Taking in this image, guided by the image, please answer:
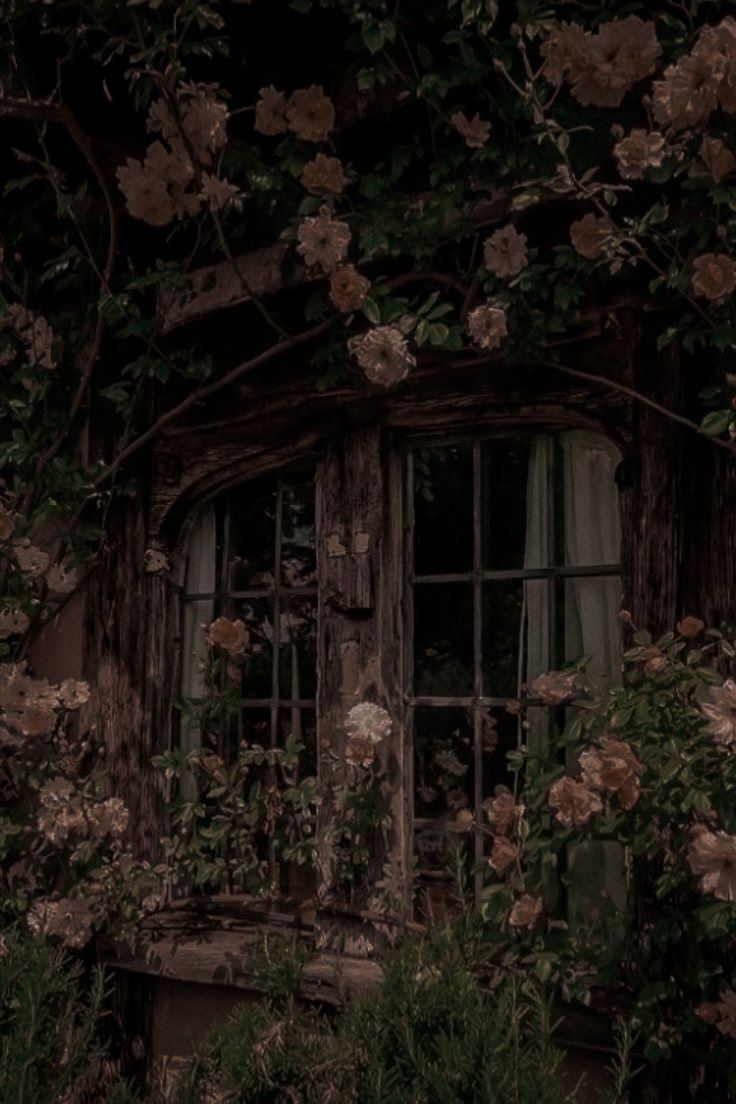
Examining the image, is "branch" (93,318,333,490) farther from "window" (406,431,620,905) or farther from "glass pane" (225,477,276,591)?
"window" (406,431,620,905)

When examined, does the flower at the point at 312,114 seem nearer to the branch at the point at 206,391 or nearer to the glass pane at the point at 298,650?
the branch at the point at 206,391

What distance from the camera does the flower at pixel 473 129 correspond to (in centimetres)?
313

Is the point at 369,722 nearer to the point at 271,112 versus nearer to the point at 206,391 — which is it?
the point at 206,391

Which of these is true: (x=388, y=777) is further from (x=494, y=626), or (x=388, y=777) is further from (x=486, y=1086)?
(x=486, y=1086)

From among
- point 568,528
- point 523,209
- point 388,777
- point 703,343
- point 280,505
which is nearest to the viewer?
point 703,343

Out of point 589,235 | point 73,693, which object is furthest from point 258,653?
point 589,235

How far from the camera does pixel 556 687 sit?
2.97 metres

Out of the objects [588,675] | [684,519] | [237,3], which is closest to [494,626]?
[588,675]

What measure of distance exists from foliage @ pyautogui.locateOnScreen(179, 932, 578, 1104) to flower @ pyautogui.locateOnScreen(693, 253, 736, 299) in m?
1.58

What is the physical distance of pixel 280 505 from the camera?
13.0 ft

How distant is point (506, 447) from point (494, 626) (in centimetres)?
50

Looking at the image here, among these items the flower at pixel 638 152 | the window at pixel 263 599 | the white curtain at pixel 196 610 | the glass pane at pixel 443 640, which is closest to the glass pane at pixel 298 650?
the window at pixel 263 599

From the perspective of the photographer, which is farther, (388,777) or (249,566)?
(249,566)

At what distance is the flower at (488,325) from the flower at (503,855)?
124cm
